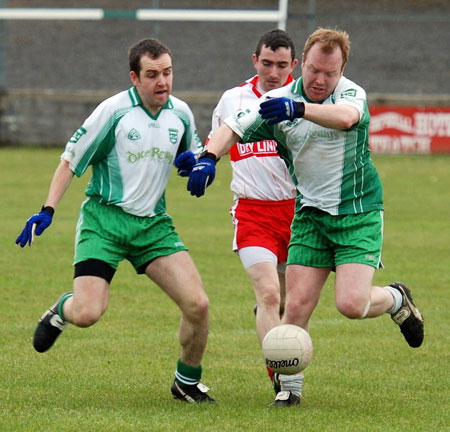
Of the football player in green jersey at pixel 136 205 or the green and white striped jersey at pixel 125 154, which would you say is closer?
the football player in green jersey at pixel 136 205

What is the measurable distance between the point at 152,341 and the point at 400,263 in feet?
16.0

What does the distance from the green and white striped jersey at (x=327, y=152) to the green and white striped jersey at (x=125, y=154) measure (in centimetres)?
60

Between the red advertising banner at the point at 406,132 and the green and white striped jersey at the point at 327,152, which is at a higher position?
the green and white striped jersey at the point at 327,152

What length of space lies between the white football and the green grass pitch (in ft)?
0.91

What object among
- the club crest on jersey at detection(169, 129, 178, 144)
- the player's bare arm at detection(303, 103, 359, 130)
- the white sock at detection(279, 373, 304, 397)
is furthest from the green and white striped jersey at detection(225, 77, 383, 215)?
the white sock at detection(279, 373, 304, 397)

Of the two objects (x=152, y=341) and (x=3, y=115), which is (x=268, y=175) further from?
(x=3, y=115)

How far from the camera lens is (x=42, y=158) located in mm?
25594

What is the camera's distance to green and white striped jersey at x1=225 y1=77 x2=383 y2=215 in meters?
6.61

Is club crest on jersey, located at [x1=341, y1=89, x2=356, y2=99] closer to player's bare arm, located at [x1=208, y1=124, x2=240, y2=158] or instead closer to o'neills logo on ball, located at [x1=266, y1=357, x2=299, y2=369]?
player's bare arm, located at [x1=208, y1=124, x2=240, y2=158]

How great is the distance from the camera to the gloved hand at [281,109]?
6062mm

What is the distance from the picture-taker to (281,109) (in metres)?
6.06

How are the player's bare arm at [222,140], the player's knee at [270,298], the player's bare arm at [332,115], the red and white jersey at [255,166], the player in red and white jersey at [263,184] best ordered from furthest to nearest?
the red and white jersey at [255,166] < the player in red and white jersey at [263,184] < the player's knee at [270,298] < the player's bare arm at [222,140] < the player's bare arm at [332,115]

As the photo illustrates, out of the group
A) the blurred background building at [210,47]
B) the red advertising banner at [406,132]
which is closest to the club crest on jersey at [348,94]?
the red advertising banner at [406,132]

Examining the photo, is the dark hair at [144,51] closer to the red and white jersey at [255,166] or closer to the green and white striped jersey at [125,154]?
the green and white striped jersey at [125,154]
